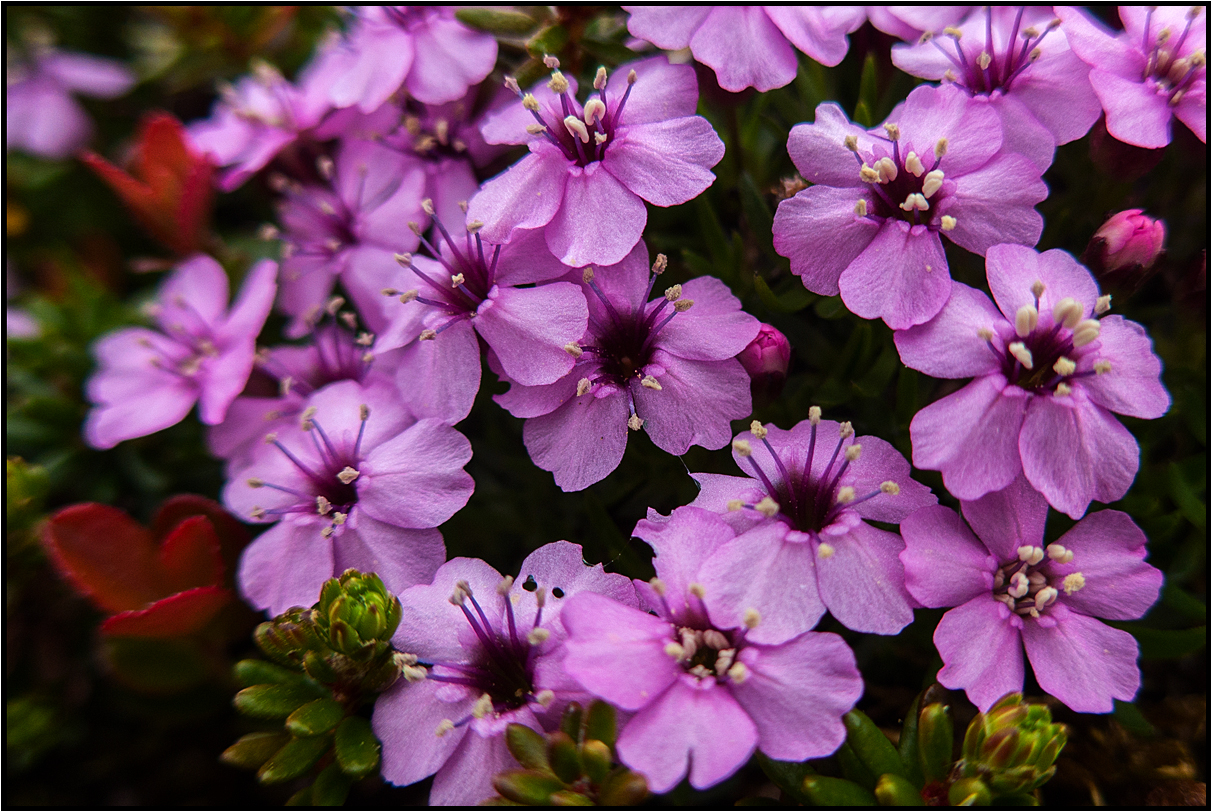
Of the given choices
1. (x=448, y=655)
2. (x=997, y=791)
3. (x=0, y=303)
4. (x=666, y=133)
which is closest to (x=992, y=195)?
(x=666, y=133)

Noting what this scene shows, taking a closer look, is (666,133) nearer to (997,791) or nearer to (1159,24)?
(1159,24)

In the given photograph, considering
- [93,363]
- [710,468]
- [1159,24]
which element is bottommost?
[93,363]

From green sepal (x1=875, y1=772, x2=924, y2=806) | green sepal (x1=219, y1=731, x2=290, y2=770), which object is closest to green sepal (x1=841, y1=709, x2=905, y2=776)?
green sepal (x1=875, y1=772, x2=924, y2=806)

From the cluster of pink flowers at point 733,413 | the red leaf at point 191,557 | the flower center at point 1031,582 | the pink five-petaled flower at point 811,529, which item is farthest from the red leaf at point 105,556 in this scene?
the flower center at point 1031,582

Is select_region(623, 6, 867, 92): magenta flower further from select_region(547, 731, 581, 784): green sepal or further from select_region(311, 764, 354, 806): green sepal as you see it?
select_region(311, 764, 354, 806): green sepal

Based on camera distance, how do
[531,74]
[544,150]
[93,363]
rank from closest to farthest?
[544,150] < [531,74] < [93,363]

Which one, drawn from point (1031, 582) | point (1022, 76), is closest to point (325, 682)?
point (1031, 582)
